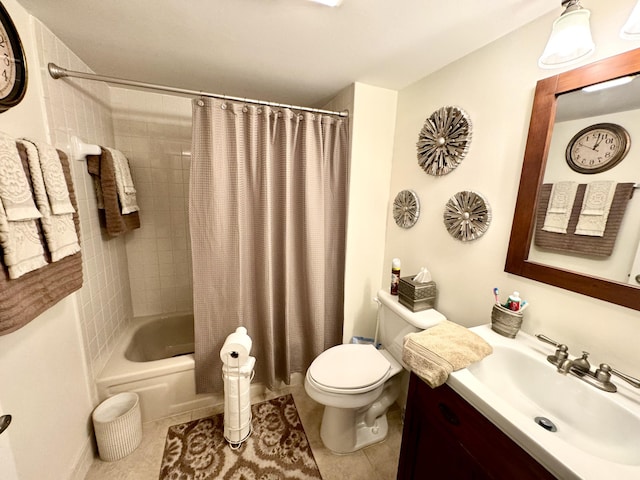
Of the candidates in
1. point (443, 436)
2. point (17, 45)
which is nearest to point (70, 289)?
point (17, 45)

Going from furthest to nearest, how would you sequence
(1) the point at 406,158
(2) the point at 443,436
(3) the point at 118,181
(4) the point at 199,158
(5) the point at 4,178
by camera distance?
(1) the point at 406,158 < (3) the point at 118,181 < (4) the point at 199,158 < (2) the point at 443,436 < (5) the point at 4,178

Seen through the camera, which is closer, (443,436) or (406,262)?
(443,436)

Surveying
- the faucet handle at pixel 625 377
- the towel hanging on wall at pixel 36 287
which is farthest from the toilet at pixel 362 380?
the towel hanging on wall at pixel 36 287

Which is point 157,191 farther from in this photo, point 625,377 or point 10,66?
point 625,377

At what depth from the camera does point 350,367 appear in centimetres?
139

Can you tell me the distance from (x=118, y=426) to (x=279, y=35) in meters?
2.10

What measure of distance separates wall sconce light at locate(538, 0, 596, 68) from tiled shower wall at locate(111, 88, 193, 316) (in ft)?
7.24

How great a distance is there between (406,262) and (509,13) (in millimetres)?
1245

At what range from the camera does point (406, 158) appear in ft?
5.34

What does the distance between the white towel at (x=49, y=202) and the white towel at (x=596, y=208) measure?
6.20ft

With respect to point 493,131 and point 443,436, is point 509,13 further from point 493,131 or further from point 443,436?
point 443,436

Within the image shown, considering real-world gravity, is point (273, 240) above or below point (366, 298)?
above

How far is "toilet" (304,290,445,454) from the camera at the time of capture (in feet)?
4.12

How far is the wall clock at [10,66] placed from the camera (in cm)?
87
